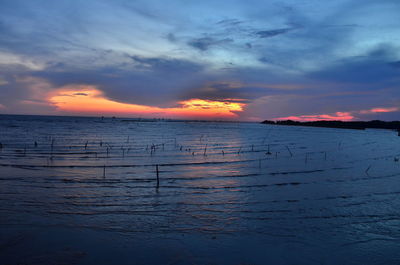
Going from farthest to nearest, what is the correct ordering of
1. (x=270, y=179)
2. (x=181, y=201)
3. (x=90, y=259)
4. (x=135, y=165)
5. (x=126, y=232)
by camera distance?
(x=135, y=165)
(x=270, y=179)
(x=181, y=201)
(x=126, y=232)
(x=90, y=259)

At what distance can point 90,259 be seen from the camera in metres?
7.02

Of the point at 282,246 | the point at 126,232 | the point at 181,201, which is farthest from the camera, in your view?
the point at 181,201

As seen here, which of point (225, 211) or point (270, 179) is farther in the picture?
point (270, 179)

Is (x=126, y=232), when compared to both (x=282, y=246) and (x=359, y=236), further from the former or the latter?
(x=359, y=236)

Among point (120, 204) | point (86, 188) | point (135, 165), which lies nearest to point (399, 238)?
point (120, 204)

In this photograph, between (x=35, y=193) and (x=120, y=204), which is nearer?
(x=120, y=204)

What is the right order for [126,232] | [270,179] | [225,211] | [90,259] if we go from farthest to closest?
[270,179], [225,211], [126,232], [90,259]

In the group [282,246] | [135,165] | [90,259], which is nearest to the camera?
[90,259]

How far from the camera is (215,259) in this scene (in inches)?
284

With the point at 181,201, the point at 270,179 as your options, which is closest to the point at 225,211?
the point at 181,201

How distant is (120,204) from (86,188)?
3432 millimetres

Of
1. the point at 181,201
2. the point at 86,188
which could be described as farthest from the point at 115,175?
the point at 181,201

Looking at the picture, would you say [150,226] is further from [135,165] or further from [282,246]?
[135,165]

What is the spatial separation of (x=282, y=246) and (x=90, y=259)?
17.3 feet
